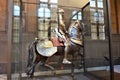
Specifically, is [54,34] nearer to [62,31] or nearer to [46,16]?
[62,31]

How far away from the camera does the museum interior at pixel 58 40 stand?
10.9 ft

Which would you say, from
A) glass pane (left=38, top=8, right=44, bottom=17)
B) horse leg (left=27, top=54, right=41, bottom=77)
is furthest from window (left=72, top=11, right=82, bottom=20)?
horse leg (left=27, top=54, right=41, bottom=77)

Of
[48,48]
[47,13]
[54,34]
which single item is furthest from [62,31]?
[47,13]

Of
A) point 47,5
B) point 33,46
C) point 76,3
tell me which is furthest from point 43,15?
point 33,46

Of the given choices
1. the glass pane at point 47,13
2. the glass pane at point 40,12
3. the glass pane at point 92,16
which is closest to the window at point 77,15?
the glass pane at point 92,16

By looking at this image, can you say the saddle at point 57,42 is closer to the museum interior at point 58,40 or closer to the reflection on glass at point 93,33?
the museum interior at point 58,40

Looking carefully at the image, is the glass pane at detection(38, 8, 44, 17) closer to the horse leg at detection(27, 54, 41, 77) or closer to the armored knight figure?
the armored knight figure

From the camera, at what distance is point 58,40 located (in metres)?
3.46

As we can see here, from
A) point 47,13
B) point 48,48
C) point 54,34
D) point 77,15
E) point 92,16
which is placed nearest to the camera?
point 48,48

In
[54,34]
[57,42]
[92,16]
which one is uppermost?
[92,16]

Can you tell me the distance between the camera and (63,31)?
354 cm

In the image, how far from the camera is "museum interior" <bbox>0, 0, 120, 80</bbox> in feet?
10.9

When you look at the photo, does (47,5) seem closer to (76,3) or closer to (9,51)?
(76,3)

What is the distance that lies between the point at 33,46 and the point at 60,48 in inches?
21.9
